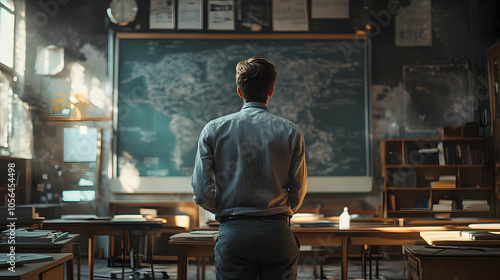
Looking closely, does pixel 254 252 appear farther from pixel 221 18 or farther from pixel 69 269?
pixel 221 18

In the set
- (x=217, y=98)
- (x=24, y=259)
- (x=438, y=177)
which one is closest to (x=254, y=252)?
(x=24, y=259)

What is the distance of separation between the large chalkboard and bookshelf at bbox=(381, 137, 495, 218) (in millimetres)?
366

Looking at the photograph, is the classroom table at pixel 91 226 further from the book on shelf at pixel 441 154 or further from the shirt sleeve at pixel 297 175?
the book on shelf at pixel 441 154

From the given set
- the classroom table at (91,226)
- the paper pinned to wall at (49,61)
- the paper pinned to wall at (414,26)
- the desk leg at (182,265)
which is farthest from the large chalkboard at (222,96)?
the desk leg at (182,265)

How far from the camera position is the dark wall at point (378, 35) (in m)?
7.26

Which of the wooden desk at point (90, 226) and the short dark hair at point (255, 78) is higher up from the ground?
the short dark hair at point (255, 78)

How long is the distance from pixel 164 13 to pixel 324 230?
4499 mm

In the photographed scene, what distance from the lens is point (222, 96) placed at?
720 centimetres

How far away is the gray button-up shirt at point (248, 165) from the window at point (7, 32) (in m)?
5.66

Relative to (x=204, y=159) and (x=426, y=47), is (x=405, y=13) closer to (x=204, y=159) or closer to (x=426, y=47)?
(x=426, y=47)

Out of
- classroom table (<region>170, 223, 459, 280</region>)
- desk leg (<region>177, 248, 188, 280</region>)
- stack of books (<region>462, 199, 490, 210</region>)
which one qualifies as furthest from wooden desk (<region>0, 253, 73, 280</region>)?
stack of books (<region>462, 199, 490, 210</region>)

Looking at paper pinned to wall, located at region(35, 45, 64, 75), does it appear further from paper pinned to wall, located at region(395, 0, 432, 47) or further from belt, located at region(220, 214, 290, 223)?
belt, located at region(220, 214, 290, 223)

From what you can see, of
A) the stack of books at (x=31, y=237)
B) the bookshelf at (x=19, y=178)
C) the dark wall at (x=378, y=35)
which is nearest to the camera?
the stack of books at (x=31, y=237)

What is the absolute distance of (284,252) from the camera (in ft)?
5.87
